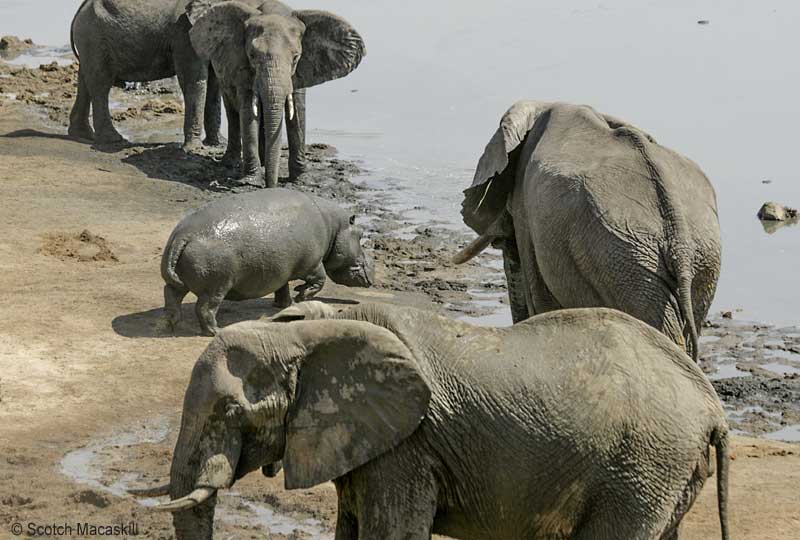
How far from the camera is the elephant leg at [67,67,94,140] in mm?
19203

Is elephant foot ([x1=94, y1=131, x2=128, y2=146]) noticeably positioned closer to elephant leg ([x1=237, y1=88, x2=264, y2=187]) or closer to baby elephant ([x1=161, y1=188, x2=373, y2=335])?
elephant leg ([x1=237, y1=88, x2=264, y2=187])

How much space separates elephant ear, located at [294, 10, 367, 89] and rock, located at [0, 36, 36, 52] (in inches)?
463

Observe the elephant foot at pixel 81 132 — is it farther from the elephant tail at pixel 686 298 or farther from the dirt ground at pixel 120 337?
the elephant tail at pixel 686 298

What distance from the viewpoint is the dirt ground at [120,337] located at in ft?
27.7

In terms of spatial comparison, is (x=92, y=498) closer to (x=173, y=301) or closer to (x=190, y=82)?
(x=173, y=301)

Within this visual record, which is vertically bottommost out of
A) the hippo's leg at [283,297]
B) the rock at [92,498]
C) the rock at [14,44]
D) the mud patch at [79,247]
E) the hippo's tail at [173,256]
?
the rock at [14,44]

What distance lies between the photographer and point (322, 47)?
693 inches

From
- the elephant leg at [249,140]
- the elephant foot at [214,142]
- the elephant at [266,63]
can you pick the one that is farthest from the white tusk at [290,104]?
the elephant foot at [214,142]

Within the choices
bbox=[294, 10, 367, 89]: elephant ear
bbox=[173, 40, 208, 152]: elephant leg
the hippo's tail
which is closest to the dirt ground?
bbox=[173, 40, 208, 152]: elephant leg

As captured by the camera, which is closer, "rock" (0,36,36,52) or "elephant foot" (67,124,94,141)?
"elephant foot" (67,124,94,141)

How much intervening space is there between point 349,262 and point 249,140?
4.79 metres

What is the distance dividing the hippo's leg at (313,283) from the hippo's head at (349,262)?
0.88ft

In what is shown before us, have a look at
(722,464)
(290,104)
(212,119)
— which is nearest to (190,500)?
(722,464)

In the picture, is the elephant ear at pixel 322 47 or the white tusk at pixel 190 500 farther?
the elephant ear at pixel 322 47
